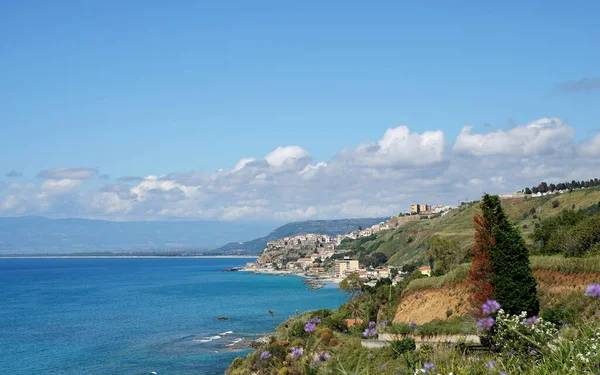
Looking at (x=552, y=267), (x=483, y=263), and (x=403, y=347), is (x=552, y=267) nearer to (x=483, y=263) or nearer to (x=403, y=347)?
(x=483, y=263)

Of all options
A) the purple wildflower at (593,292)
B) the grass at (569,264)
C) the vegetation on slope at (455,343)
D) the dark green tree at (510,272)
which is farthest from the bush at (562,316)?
the purple wildflower at (593,292)

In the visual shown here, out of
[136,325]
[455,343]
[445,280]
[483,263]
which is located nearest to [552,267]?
[483,263]

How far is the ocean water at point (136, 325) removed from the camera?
5003cm

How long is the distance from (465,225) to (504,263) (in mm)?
107011

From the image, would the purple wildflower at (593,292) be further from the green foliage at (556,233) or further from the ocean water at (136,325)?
the ocean water at (136,325)

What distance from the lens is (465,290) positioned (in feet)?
113

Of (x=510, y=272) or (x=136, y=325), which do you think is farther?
(x=136, y=325)

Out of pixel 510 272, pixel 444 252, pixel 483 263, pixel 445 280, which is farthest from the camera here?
pixel 444 252

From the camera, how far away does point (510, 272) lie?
86.0 ft

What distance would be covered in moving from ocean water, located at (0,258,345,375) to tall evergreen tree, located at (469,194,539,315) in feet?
83.2

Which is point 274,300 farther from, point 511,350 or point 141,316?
point 511,350

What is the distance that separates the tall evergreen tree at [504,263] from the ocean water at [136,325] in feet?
83.2

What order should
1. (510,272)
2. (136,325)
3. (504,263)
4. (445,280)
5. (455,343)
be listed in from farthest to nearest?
1. (136,325)
2. (445,280)
3. (504,263)
4. (510,272)
5. (455,343)

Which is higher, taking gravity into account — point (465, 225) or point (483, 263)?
point (465, 225)
